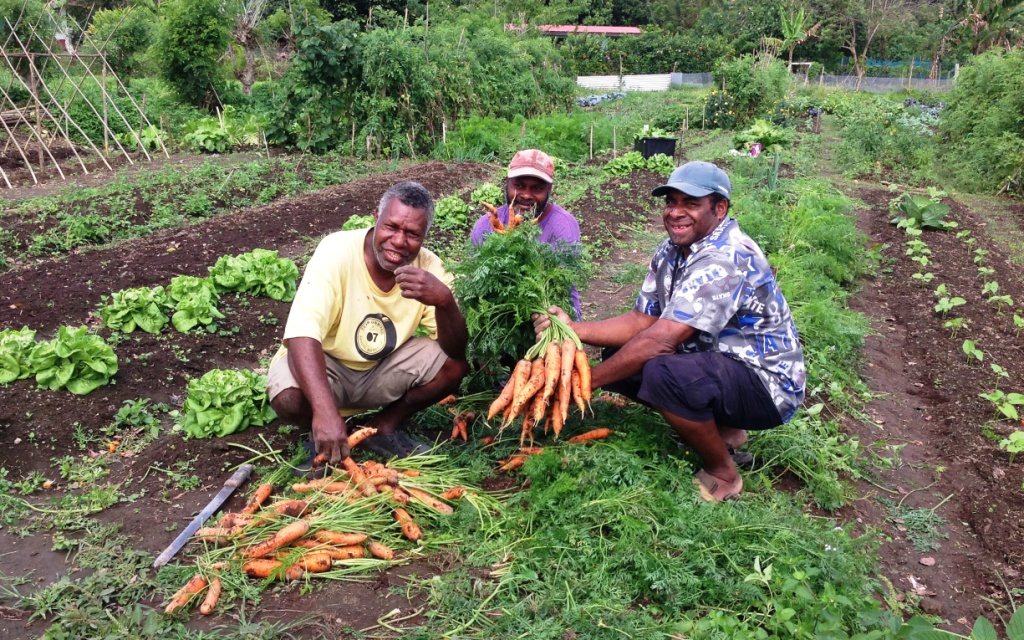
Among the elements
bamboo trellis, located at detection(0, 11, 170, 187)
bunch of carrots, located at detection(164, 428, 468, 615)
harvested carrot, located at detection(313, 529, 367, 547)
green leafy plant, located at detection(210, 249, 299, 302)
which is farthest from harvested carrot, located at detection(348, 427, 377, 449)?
bamboo trellis, located at detection(0, 11, 170, 187)

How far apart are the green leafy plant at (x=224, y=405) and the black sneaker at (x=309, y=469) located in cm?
51

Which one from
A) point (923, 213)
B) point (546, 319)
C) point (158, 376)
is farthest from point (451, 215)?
point (923, 213)

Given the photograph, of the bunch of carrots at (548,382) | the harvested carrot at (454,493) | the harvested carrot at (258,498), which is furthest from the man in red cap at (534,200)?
the harvested carrot at (258,498)

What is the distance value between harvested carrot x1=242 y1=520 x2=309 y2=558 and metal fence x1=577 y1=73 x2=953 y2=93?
1358 inches

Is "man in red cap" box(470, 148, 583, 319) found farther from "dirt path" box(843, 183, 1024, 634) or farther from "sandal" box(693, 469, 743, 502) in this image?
"dirt path" box(843, 183, 1024, 634)

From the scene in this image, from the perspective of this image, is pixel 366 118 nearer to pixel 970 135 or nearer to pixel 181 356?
pixel 181 356

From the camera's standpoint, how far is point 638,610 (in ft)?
9.08

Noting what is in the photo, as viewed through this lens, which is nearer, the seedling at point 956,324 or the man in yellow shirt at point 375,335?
the man in yellow shirt at point 375,335

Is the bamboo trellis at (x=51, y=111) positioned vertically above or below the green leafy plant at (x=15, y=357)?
above

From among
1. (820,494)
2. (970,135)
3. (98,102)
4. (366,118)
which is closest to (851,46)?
(970,135)

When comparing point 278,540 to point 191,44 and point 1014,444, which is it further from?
point 191,44

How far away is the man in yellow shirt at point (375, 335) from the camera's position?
11.1ft

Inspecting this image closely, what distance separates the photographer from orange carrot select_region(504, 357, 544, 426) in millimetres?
3496

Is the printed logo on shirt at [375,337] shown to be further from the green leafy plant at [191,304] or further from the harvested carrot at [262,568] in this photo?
the green leafy plant at [191,304]
